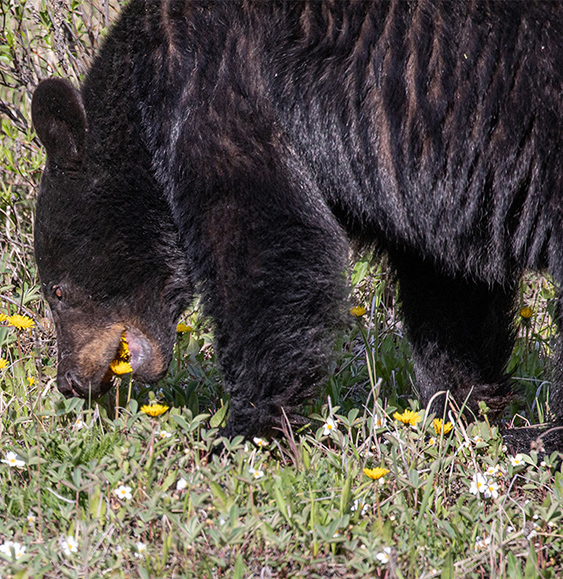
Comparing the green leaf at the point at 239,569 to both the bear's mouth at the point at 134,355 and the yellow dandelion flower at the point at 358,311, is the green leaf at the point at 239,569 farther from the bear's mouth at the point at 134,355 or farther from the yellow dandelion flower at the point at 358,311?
the yellow dandelion flower at the point at 358,311

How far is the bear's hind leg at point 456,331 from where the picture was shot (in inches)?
129

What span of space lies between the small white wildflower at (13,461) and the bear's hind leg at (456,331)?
1.56 meters

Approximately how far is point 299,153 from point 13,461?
1347 mm

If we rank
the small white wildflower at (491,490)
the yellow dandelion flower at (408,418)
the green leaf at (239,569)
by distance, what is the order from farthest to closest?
1. the yellow dandelion flower at (408,418)
2. the small white wildflower at (491,490)
3. the green leaf at (239,569)

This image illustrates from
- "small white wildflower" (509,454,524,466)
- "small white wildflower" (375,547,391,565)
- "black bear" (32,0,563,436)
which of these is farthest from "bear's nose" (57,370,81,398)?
"small white wildflower" (509,454,524,466)

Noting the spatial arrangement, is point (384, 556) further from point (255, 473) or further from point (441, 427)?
point (441, 427)

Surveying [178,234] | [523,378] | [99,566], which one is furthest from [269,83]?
[523,378]

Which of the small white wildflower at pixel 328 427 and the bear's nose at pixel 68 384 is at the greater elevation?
the small white wildflower at pixel 328 427

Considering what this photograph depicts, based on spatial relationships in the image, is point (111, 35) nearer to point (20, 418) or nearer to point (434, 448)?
point (20, 418)

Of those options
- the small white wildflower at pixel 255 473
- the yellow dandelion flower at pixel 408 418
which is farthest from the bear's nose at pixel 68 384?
the yellow dandelion flower at pixel 408 418

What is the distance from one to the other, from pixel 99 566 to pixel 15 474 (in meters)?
0.68

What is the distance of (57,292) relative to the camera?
3209 millimetres

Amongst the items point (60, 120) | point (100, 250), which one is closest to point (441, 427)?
point (100, 250)

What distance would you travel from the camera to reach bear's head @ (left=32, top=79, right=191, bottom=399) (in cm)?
295
